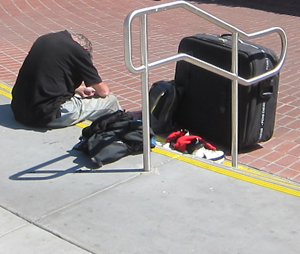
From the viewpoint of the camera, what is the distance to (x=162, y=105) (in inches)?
203

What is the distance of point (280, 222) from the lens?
10.4ft

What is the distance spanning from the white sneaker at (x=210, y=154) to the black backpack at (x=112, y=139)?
0.46 meters

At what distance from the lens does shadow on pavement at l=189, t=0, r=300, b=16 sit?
12.1m

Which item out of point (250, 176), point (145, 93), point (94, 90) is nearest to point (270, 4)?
point (94, 90)

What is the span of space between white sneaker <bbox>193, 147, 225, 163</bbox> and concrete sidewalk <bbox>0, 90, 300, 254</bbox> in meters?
0.43

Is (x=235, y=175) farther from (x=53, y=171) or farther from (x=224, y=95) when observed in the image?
(x=53, y=171)

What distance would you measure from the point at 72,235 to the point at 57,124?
180 centimetres

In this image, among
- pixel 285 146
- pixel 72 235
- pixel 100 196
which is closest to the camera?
pixel 72 235

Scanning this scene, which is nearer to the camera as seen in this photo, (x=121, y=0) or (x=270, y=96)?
(x=270, y=96)

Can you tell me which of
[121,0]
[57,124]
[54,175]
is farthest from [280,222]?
[121,0]

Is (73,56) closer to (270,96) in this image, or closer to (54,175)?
(54,175)

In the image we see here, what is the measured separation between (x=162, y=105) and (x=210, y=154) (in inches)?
32.9

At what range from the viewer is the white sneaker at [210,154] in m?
4.52

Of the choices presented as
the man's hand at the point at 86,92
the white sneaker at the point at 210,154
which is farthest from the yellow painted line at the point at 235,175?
the man's hand at the point at 86,92
